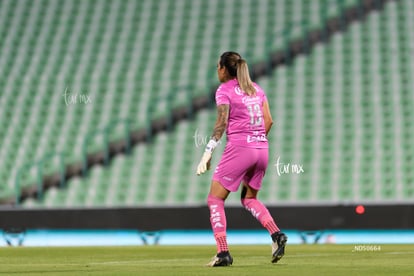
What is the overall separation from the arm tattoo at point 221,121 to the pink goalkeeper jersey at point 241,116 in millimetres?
78

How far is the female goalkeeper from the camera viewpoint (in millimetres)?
9648

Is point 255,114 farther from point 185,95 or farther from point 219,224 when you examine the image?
point 185,95

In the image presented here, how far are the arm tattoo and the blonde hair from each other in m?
0.25

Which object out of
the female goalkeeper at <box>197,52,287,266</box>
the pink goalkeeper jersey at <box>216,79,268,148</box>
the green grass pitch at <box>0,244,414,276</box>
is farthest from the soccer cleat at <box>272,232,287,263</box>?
the pink goalkeeper jersey at <box>216,79,268,148</box>

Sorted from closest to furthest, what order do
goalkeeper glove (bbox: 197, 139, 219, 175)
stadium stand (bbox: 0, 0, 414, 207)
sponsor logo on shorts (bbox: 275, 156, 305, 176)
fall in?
goalkeeper glove (bbox: 197, 139, 219, 175) < sponsor logo on shorts (bbox: 275, 156, 305, 176) < stadium stand (bbox: 0, 0, 414, 207)

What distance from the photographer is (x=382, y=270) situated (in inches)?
353

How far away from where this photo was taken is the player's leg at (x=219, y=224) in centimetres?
954

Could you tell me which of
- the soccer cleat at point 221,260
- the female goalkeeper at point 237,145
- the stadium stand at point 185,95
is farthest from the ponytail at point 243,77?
the stadium stand at point 185,95

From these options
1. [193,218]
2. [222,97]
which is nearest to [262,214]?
[222,97]

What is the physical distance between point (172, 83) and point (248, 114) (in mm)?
13842

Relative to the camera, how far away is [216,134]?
9531 millimetres

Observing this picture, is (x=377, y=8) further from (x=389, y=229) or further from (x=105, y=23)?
(x=389, y=229)

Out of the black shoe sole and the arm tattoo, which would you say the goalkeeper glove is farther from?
the black shoe sole

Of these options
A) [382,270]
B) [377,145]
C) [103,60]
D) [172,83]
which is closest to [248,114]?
[382,270]
